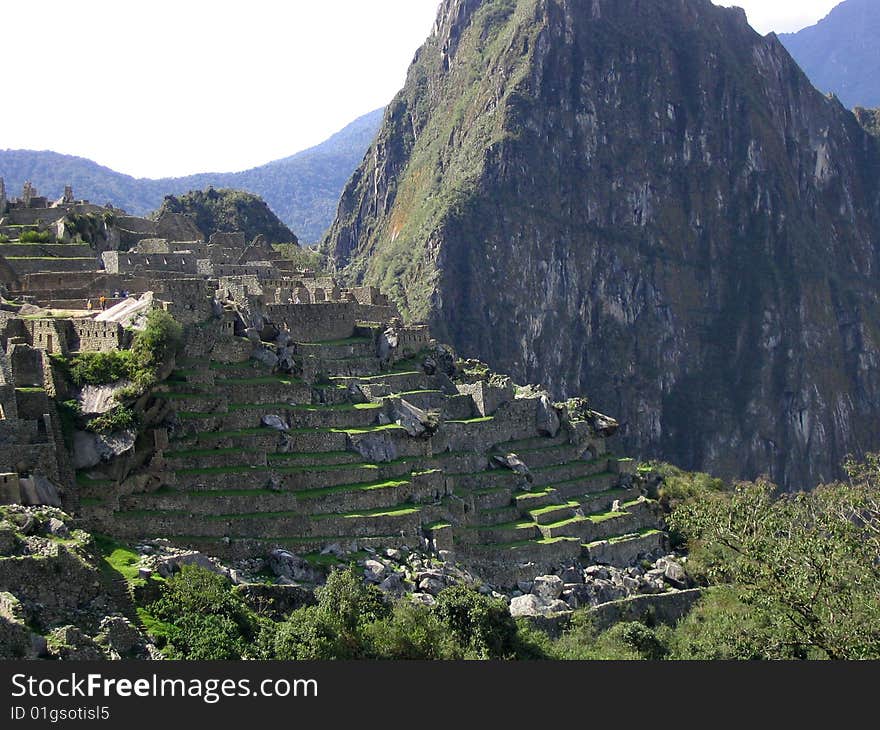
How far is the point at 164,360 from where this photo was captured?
133ft

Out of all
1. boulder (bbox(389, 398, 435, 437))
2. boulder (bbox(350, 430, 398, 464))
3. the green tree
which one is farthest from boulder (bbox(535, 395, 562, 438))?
the green tree

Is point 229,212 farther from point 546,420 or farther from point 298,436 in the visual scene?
point 298,436

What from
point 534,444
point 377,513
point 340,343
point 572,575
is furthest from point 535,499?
point 377,513

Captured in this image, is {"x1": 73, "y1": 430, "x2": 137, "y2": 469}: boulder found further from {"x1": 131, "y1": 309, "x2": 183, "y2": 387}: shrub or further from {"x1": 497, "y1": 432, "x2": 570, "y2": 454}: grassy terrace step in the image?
{"x1": 497, "y1": 432, "x2": 570, "y2": 454}: grassy terrace step

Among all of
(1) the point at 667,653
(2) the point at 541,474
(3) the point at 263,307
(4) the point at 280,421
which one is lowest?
(1) the point at 667,653

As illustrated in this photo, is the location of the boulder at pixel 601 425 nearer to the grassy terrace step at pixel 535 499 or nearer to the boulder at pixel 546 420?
the boulder at pixel 546 420

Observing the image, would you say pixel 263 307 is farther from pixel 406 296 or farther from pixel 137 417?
pixel 406 296

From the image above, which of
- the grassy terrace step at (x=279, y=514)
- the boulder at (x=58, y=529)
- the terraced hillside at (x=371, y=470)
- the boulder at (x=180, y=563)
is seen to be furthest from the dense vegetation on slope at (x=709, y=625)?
the terraced hillside at (x=371, y=470)

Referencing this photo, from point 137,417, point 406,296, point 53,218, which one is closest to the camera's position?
point 137,417

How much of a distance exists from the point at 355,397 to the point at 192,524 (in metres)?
13.3

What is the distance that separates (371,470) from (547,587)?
8.11m

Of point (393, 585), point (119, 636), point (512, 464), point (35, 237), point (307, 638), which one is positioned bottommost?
point (393, 585)

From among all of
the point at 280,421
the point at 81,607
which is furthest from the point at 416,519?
the point at 81,607

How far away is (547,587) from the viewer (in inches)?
1890
